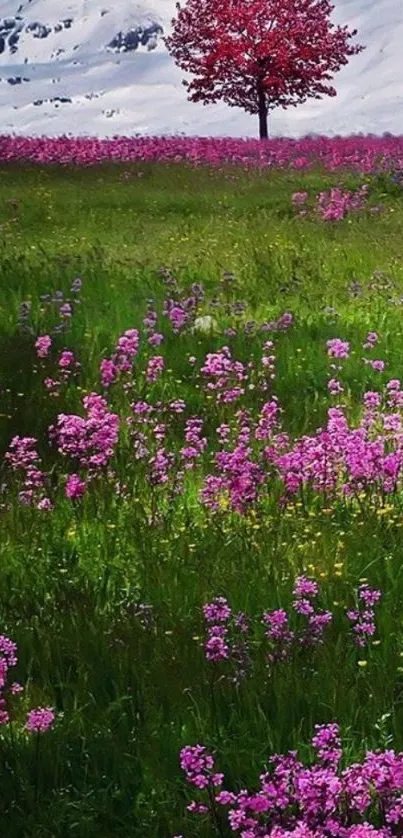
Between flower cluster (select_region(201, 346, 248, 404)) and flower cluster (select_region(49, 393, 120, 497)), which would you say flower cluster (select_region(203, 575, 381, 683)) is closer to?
flower cluster (select_region(49, 393, 120, 497))

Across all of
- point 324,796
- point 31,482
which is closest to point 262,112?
point 31,482

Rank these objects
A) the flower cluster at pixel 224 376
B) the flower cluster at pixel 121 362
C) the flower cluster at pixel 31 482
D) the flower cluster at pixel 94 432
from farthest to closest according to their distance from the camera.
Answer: the flower cluster at pixel 121 362, the flower cluster at pixel 224 376, the flower cluster at pixel 94 432, the flower cluster at pixel 31 482

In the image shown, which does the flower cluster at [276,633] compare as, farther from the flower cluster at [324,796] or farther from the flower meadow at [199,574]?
the flower cluster at [324,796]

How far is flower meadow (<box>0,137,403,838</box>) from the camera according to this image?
3.11 metres

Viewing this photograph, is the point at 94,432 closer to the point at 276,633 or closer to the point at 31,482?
the point at 31,482

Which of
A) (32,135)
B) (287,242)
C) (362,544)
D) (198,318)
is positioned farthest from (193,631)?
(32,135)

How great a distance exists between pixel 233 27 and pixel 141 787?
3813 cm

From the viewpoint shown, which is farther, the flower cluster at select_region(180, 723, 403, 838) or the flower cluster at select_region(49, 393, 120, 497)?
the flower cluster at select_region(49, 393, 120, 497)

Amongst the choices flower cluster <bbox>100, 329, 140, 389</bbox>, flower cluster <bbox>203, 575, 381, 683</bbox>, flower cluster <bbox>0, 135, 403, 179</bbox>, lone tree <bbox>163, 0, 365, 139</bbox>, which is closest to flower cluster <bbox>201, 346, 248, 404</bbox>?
flower cluster <bbox>100, 329, 140, 389</bbox>

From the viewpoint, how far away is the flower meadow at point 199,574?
3109 millimetres

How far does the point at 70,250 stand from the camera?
1435 cm

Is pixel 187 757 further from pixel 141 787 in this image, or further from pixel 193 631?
pixel 193 631

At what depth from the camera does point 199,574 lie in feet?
14.6

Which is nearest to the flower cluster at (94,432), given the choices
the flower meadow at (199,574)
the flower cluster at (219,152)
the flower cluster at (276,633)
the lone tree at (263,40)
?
the flower meadow at (199,574)
